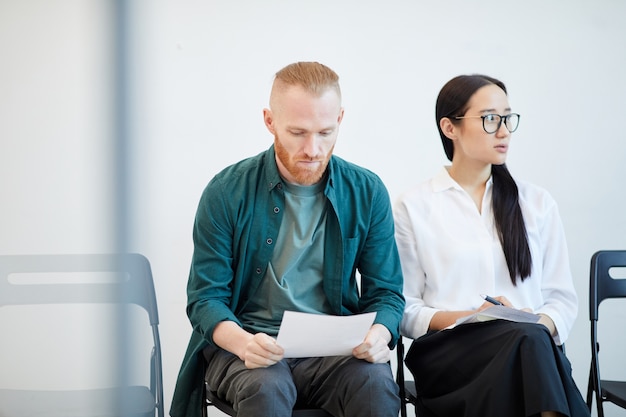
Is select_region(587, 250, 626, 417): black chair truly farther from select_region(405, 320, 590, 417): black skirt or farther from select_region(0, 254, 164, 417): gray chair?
select_region(0, 254, 164, 417): gray chair

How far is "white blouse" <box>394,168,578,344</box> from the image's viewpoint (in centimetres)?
201

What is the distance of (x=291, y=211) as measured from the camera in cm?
182

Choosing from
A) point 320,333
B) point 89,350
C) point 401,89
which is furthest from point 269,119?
point 89,350

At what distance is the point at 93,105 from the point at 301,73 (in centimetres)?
149

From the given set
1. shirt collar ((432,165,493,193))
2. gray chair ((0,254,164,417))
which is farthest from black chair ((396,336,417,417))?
gray chair ((0,254,164,417))

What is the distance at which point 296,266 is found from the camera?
1.81m

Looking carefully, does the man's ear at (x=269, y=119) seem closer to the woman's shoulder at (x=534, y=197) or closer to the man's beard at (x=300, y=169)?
the man's beard at (x=300, y=169)

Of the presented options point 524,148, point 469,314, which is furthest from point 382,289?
point 524,148

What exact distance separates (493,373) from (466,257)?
1.37 ft

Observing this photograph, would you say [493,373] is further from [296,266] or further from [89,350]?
[89,350]

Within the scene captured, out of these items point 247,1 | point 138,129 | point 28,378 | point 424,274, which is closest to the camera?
point 138,129

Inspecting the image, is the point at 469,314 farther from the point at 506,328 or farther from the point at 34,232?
the point at 34,232

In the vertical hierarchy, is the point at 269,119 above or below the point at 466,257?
above

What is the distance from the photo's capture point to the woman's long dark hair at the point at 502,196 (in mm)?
2002
